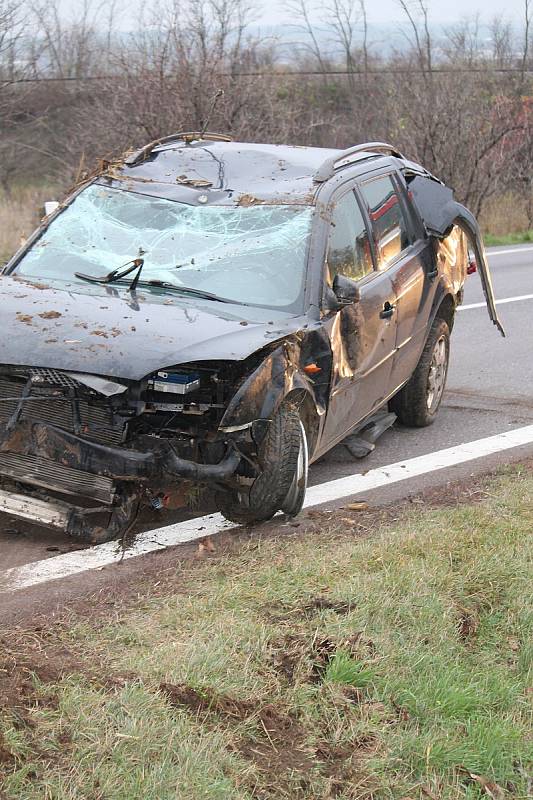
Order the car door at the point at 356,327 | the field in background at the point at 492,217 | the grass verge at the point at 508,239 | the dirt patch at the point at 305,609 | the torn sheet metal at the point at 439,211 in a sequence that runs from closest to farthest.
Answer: the dirt patch at the point at 305,609 < the car door at the point at 356,327 < the torn sheet metal at the point at 439,211 < the field in background at the point at 492,217 < the grass verge at the point at 508,239

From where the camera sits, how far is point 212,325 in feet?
16.6

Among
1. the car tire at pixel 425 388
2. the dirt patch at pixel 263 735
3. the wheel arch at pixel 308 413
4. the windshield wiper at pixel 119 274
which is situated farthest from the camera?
the car tire at pixel 425 388

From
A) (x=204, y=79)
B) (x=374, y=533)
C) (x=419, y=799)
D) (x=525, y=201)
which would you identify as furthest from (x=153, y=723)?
(x=525, y=201)

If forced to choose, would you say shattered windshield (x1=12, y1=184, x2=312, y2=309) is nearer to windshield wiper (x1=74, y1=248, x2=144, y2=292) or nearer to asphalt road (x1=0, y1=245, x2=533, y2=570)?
windshield wiper (x1=74, y1=248, x2=144, y2=292)

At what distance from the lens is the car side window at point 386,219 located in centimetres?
670

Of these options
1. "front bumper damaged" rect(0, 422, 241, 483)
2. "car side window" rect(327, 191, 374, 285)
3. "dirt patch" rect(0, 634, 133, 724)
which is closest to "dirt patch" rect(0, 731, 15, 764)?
"dirt patch" rect(0, 634, 133, 724)

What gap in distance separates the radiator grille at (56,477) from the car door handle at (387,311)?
7.41 ft

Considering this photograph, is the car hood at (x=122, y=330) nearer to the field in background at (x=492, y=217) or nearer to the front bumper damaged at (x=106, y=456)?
the front bumper damaged at (x=106, y=456)

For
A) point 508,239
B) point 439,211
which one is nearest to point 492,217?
point 508,239

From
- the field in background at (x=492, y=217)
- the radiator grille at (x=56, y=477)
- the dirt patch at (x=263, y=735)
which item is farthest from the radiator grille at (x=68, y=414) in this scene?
the field in background at (x=492, y=217)

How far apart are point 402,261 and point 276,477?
2.40 metres

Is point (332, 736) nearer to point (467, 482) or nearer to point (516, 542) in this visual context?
point (516, 542)

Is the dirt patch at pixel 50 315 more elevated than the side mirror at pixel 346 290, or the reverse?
the dirt patch at pixel 50 315

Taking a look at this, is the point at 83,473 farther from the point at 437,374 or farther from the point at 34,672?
the point at 437,374
